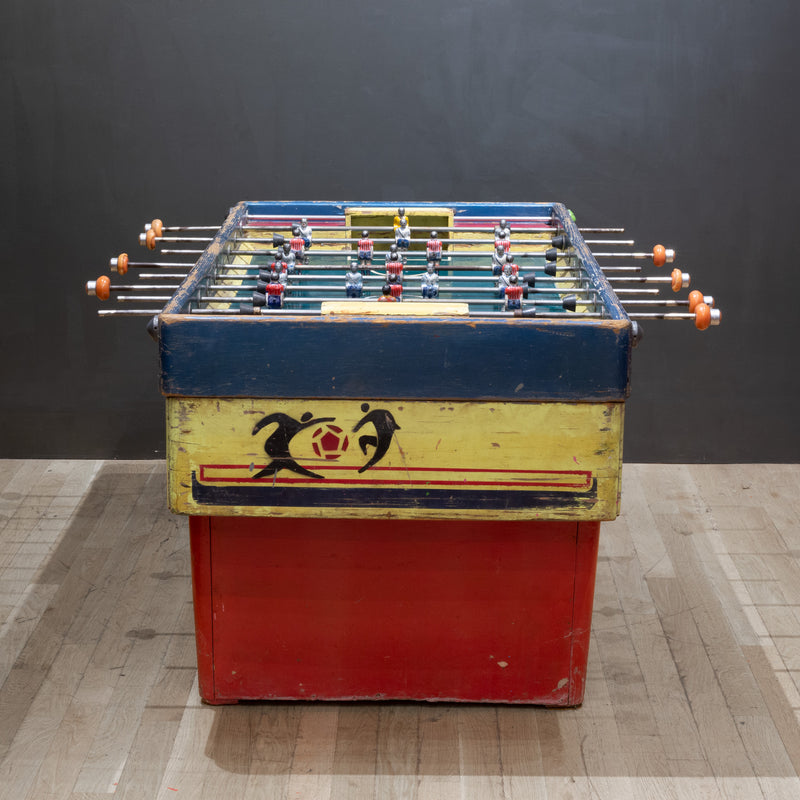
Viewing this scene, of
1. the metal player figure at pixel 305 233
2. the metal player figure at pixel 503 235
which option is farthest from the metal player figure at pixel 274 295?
the metal player figure at pixel 503 235

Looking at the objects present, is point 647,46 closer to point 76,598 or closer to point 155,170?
point 155,170

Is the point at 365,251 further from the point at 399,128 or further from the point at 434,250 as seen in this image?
the point at 399,128

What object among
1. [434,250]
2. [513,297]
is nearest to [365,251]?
[434,250]

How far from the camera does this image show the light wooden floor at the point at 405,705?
8.82 feet

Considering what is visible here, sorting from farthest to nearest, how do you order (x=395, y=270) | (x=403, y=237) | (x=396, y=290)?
(x=403, y=237), (x=395, y=270), (x=396, y=290)

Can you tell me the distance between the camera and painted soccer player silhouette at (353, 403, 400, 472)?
8.43ft

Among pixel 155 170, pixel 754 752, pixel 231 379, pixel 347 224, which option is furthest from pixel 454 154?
pixel 754 752

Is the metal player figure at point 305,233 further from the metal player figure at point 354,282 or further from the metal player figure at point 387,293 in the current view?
the metal player figure at point 387,293

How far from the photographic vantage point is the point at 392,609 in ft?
9.43

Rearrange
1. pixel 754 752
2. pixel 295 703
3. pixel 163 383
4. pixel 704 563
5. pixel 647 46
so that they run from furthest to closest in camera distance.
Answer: pixel 647 46 < pixel 704 563 < pixel 295 703 < pixel 754 752 < pixel 163 383

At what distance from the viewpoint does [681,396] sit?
182 inches

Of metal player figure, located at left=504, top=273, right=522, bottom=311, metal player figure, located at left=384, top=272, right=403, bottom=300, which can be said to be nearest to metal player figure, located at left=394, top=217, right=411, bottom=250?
metal player figure, located at left=384, top=272, right=403, bottom=300

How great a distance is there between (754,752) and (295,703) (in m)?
1.19

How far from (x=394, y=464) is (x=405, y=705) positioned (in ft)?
2.52
